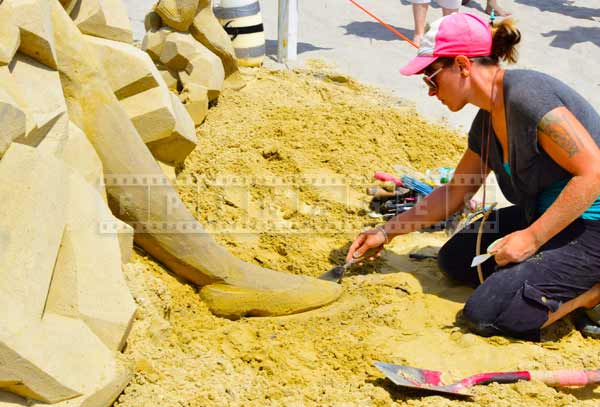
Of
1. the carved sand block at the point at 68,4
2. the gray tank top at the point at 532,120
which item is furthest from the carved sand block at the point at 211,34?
the gray tank top at the point at 532,120

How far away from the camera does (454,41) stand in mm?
2779

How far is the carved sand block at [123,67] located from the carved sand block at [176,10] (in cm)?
136

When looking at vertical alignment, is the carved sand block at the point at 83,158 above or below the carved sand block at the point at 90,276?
above

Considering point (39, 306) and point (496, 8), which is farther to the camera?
point (496, 8)

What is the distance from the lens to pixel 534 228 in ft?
9.26

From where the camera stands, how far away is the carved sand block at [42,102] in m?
2.54

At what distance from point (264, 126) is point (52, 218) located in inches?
95.8

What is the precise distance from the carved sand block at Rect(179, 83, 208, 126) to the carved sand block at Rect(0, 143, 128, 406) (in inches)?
84.4

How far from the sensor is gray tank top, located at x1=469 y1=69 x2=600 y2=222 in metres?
2.73

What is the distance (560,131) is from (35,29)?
1749 mm

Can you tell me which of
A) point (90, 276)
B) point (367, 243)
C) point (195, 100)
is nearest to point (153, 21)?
point (195, 100)

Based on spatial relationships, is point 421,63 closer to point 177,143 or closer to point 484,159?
point 484,159

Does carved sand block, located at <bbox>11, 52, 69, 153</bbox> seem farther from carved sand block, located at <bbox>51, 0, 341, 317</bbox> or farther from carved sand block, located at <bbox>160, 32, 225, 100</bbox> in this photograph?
carved sand block, located at <bbox>160, 32, 225, 100</bbox>

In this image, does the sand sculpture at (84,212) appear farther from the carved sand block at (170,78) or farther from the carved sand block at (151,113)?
the carved sand block at (170,78)
